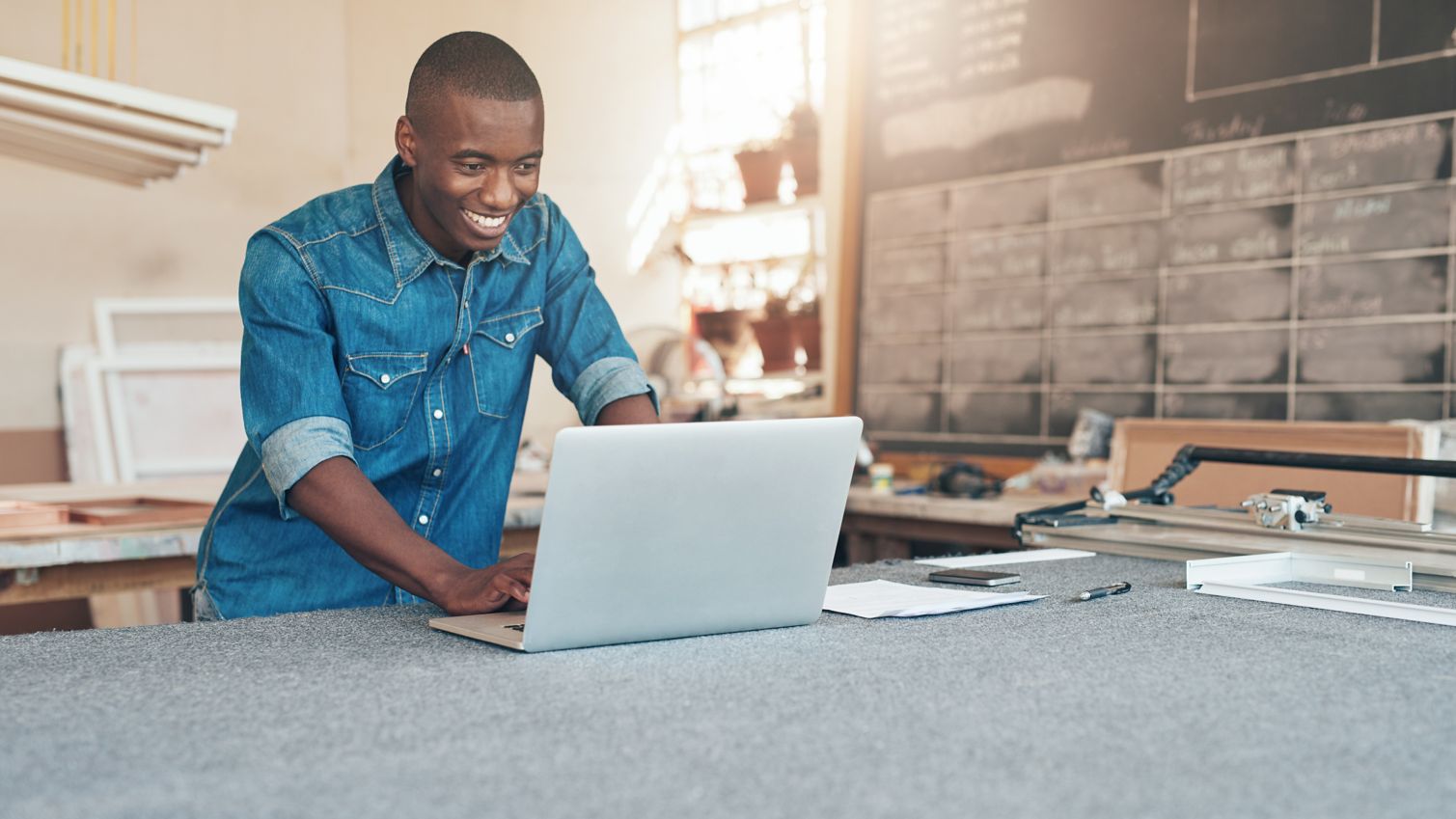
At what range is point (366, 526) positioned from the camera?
4.98 feet

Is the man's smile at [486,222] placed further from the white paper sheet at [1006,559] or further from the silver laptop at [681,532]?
the white paper sheet at [1006,559]

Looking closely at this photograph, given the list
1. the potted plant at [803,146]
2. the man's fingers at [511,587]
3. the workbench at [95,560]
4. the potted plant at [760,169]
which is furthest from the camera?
the potted plant at [760,169]

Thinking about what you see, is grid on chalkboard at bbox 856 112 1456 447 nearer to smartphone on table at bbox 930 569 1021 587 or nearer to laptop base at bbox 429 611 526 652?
smartphone on table at bbox 930 569 1021 587

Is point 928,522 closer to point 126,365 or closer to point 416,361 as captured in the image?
point 416,361

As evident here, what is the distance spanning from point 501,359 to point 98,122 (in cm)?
151

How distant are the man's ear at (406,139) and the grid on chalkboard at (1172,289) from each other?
2599mm

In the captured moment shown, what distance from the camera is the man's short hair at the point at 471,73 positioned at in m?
1.57

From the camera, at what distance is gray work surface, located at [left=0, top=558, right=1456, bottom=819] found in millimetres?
781

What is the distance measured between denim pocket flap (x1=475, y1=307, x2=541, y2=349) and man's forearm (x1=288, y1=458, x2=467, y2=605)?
1.15ft

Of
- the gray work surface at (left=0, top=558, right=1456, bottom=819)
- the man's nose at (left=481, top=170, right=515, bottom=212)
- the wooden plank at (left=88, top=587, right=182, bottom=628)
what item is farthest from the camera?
the wooden plank at (left=88, top=587, right=182, bottom=628)

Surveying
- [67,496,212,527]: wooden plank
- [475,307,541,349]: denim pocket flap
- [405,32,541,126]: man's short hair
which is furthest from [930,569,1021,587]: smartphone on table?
[67,496,212,527]: wooden plank

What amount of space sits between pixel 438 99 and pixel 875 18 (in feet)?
11.2

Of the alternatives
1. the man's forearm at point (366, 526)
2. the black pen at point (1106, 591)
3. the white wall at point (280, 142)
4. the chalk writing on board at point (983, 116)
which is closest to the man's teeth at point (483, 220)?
the man's forearm at point (366, 526)

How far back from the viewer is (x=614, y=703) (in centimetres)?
102
